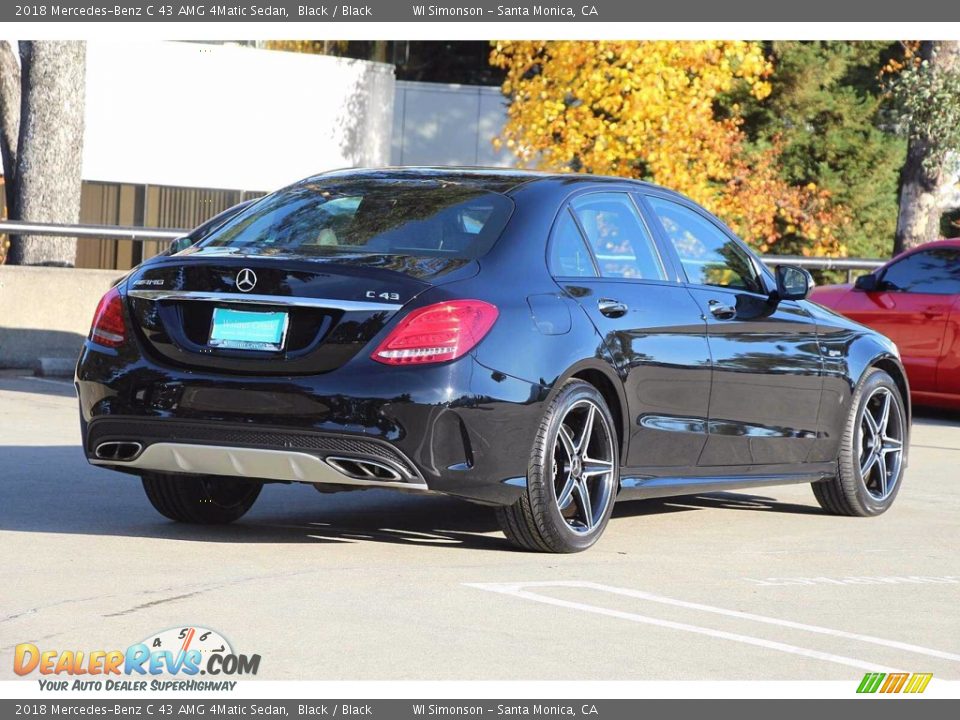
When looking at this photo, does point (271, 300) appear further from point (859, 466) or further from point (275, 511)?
point (859, 466)

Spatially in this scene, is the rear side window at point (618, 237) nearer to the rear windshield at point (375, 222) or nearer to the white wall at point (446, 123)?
the rear windshield at point (375, 222)

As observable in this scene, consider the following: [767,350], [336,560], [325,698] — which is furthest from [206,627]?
[767,350]

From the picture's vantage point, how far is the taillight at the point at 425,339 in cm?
700

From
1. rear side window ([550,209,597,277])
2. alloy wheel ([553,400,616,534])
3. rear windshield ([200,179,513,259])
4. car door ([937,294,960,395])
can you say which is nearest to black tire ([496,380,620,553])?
alloy wheel ([553,400,616,534])

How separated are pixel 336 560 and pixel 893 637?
7.14 ft

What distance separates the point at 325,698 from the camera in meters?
4.98

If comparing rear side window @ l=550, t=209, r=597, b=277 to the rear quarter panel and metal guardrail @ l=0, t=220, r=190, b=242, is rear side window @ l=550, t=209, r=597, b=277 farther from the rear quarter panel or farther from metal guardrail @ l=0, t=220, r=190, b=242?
metal guardrail @ l=0, t=220, r=190, b=242

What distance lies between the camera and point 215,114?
31609 millimetres

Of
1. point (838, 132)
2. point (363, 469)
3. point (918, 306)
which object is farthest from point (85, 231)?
point (838, 132)

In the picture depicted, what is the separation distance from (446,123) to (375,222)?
28180 mm

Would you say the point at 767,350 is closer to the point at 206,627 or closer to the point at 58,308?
the point at 206,627

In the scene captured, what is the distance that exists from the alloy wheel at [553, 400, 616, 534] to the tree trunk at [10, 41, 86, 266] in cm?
→ 1192

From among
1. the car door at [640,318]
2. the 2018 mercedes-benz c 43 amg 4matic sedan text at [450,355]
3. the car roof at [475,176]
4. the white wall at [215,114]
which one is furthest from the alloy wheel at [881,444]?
the white wall at [215,114]
